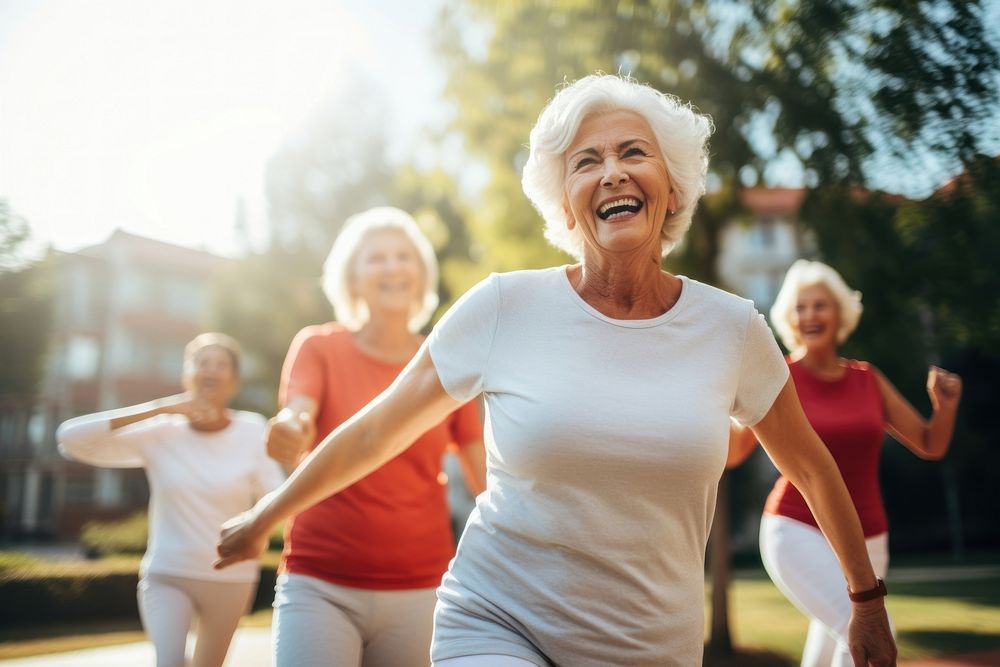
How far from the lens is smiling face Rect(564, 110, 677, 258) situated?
7.76 ft

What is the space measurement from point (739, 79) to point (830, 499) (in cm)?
581

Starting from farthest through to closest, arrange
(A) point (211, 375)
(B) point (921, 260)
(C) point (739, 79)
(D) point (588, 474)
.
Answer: (C) point (739, 79) < (B) point (921, 260) < (A) point (211, 375) < (D) point (588, 474)

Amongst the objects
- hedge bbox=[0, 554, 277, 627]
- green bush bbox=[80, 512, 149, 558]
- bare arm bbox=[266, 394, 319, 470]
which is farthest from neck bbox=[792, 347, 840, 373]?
green bush bbox=[80, 512, 149, 558]

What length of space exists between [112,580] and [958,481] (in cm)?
2678

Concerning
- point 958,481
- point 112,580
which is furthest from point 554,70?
point 958,481

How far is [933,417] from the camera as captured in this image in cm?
446

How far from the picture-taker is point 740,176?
862 cm

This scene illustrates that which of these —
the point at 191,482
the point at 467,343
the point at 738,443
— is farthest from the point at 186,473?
the point at 467,343

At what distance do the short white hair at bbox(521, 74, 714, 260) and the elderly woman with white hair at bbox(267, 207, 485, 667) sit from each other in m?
0.81

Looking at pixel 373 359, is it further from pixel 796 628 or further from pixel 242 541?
pixel 796 628

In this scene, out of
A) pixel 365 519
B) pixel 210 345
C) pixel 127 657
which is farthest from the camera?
pixel 127 657

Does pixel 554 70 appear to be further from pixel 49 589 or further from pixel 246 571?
pixel 49 589

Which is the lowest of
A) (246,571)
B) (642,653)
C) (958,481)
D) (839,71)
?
(958,481)

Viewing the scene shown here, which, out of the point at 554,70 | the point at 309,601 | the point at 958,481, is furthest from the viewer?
the point at 958,481
